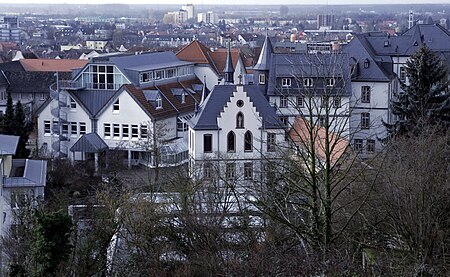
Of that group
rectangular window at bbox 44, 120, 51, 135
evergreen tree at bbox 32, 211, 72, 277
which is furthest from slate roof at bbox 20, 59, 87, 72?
evergreen tree at bbox 32, 211, 72, 277

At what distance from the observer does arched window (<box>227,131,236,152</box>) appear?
33969mm

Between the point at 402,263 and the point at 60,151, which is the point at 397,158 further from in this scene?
the point at 60,151

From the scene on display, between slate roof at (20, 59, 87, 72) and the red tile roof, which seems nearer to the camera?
the red tile roof

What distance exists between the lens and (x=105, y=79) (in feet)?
136

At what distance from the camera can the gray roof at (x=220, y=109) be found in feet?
112

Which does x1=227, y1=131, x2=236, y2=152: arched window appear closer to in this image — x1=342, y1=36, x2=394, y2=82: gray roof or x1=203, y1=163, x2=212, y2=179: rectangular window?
x1=203, y1=163, x2=212, y2=179: rectangular window

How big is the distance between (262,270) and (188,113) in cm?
2789

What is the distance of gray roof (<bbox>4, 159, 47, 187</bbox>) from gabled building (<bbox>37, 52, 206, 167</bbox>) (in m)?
9.01

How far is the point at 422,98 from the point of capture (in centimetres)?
3288

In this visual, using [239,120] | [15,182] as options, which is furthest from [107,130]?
[15,182]

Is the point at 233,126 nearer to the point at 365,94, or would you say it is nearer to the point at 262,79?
the point at 262,79

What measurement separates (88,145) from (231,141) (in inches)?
311

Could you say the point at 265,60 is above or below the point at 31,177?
above

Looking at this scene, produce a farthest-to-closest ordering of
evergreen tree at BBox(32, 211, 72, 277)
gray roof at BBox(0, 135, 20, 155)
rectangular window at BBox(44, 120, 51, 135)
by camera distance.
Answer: rectangular window at BBox(44, 120, 51, 135), gray roof at BBox(0, 135, 20, 155), evergreen tree at BBox(32, 211, 72, 277)
